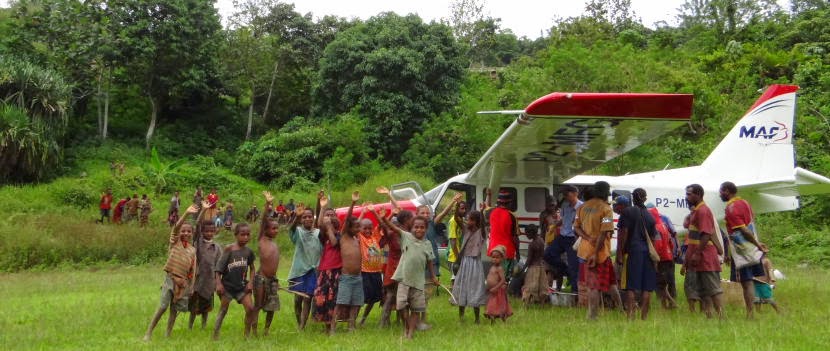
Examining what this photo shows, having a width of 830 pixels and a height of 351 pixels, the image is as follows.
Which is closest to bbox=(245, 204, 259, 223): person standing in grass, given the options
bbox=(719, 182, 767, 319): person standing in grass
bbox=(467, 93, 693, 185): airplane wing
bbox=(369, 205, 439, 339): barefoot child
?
bbox=(467, 93, 693, 185): airplane wing

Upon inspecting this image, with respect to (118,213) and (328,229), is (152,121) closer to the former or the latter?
(118,213)

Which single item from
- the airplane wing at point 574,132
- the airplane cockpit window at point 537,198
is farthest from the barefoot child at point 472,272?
the airplane cockpit window at point 537,198

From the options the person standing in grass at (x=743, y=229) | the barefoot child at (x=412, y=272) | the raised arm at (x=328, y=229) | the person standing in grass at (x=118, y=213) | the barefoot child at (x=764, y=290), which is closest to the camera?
→ the barefoot child at (x=412, y=272)

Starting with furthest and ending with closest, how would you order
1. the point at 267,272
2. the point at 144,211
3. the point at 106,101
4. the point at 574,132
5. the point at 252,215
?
the point at 106,101 < the point at 252,215 < the point at 144,211 < the point at 574,132 < the point at 267,272

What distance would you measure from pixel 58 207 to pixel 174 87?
30.0 ft

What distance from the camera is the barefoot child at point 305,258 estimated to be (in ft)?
26.6

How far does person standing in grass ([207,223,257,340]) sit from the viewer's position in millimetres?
7426

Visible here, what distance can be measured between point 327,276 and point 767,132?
324 inches

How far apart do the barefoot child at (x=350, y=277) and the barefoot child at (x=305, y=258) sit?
35cm

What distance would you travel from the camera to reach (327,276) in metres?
7.96

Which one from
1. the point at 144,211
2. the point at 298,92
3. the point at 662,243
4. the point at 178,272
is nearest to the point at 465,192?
the point at 662,243

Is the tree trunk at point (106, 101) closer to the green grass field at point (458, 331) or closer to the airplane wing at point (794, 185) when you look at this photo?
the green grass field at point (458, 331)

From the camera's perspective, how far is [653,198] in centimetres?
1230

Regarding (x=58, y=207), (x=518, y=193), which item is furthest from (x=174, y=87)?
(x=518, y=193)
